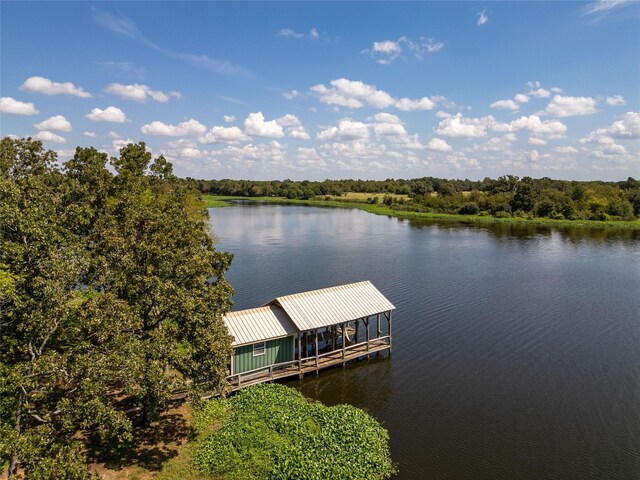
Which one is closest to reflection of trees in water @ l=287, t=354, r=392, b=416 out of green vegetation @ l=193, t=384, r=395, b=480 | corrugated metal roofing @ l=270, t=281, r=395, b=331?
green vegetation @ l=193, t=384, r=395, b=480

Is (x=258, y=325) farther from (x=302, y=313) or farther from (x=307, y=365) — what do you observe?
(x=307, y=365)

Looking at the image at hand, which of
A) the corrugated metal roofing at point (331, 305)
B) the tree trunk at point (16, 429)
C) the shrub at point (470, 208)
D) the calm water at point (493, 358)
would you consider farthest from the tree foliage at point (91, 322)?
the shrub at point (470, 208)

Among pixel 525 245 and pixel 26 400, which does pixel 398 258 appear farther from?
pixel 26 400

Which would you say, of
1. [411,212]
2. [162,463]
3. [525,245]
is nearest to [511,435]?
[162,463]

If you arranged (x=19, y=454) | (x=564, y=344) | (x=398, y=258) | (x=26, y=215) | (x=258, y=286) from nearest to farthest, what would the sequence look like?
(x=19, y=454) → (x=26, y=215) → (x=564, y=344) → (x=258, y=286) → (x=398, y=258)

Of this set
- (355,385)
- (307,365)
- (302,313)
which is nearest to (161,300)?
(302,313)
